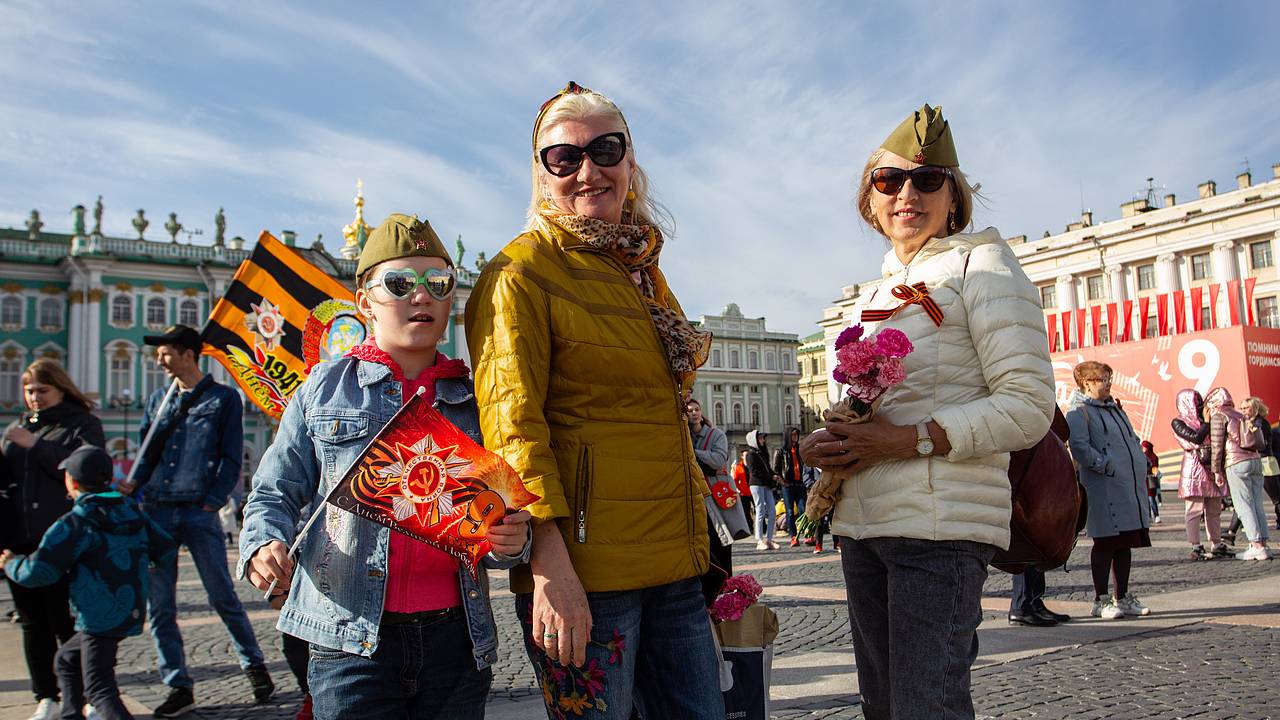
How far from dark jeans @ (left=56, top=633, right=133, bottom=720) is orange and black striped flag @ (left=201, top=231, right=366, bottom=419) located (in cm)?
210

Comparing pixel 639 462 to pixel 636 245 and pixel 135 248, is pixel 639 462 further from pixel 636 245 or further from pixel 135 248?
pixel 135 248

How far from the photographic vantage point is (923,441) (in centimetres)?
→ 240

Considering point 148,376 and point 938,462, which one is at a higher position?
point 148,376

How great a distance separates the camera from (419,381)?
2.47 m

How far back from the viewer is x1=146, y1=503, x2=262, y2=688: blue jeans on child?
15.9ft

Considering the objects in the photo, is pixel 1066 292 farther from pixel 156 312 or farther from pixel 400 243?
pixel 400 243

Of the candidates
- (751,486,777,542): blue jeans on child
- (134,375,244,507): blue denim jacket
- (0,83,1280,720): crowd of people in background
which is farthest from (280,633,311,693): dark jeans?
(751,486,777,542): blue jeans on child

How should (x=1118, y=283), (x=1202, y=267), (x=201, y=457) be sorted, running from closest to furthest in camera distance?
1. (x=201, y=457)
2. (x=1202, y=267)
3. (x=1118, y=283)

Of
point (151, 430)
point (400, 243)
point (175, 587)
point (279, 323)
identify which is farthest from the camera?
point (279, 323)

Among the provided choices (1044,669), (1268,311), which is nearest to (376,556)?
(1044,669)

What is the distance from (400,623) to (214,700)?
3.41 metres

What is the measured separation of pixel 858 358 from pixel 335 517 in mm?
1418

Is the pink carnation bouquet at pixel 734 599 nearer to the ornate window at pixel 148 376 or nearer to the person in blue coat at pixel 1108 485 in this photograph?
the person in blue coat at pixel 1108 485

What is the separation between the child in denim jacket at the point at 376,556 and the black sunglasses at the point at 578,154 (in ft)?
1.44
